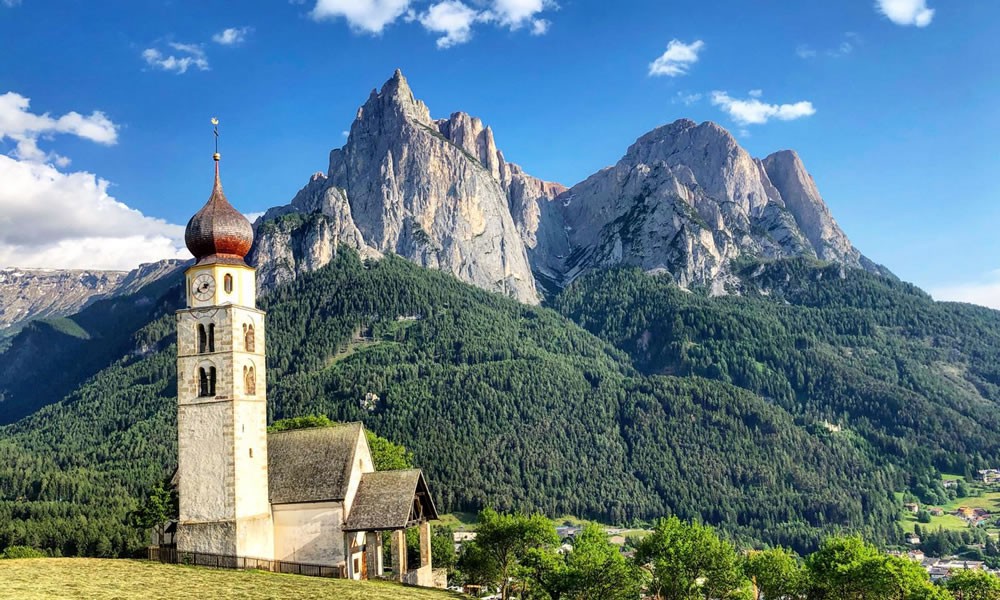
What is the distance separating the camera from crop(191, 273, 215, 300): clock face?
61.9 m

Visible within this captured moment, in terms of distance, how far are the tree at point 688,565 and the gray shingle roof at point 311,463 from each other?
23.7 meters

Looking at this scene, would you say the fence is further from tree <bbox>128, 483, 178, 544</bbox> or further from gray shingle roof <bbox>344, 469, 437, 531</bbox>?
tree <bbox>128, 483, 178, 544</bbox>

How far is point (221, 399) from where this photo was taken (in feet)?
198

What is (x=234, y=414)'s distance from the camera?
6006 cm

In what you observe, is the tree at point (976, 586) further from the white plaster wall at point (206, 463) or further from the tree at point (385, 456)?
the white plaster wall at point (206, 463)

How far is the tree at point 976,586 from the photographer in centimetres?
7456

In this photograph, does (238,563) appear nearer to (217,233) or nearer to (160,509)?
(160,509)

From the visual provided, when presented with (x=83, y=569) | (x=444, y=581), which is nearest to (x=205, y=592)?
(x=83, y=569)

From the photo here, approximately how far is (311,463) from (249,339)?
10069 millimetres

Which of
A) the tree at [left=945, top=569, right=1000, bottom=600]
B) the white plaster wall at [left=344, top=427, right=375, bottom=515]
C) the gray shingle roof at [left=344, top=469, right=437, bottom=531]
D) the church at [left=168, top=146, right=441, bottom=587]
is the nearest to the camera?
the church at [left=168, top=146, right=441, bottom=587]

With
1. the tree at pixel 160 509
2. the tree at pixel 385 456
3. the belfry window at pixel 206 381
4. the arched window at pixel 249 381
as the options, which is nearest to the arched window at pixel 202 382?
the belfry window at pixel 206 381

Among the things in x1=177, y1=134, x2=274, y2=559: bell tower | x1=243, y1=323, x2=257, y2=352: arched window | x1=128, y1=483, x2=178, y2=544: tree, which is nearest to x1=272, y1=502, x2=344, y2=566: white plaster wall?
x1=177, y1=134, x2=274, y2=559: bell tower

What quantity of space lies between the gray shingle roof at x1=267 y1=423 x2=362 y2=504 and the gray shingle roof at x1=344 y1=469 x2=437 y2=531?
6.44 ft

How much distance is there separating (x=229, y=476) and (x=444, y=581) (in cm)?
1921
